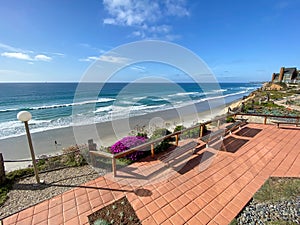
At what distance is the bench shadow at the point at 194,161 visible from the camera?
3747mm

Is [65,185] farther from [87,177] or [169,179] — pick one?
[169,179]

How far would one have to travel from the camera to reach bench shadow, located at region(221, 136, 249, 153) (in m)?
4.80

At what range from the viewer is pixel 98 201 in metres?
2.85

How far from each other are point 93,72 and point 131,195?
385 centimetres

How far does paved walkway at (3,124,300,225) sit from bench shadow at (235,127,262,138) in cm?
111

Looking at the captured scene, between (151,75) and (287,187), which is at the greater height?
(151,75)

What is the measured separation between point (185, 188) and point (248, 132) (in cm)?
466

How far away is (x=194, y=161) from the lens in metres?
4.15

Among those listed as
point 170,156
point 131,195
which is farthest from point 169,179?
point 131,195

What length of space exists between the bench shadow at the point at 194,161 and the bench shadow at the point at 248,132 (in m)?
2.42

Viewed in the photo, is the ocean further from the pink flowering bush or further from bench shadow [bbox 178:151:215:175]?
bench shadow [bbox 178:151:215:175]

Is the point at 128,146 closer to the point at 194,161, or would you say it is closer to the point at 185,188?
the point at 194,161

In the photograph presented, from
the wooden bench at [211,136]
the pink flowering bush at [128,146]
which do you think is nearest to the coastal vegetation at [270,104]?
the wooden bench at [211,136]

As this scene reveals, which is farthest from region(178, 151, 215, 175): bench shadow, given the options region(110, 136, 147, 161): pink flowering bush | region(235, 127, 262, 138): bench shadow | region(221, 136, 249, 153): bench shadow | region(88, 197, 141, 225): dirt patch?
region(235, 127, 262, 138): bench shadow
